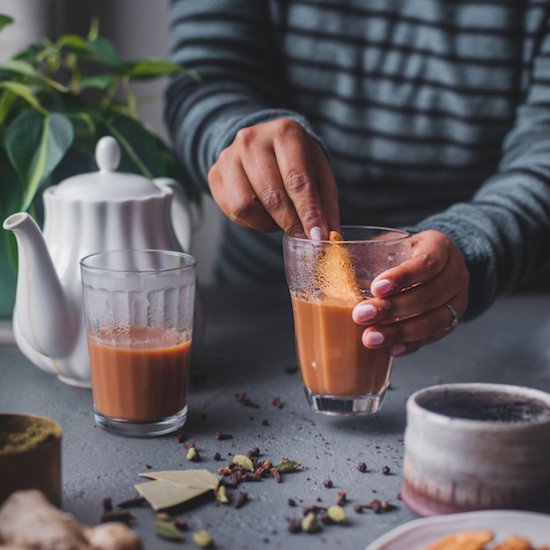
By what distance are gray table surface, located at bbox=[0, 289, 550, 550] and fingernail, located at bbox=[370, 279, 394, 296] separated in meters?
0.17

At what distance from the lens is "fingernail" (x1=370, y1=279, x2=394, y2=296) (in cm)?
98

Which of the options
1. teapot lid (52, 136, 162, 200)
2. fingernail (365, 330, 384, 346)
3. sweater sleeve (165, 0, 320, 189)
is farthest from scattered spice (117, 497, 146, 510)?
sweater sleeve (165, 0, 320, 189)

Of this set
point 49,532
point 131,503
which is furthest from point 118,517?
point 49,532

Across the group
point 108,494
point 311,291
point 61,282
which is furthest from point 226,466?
point 61,282

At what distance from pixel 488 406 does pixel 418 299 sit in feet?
0.90

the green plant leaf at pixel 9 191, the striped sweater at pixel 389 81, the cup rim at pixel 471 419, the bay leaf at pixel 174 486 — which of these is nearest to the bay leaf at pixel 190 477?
the bay leaf at pixel 174 486

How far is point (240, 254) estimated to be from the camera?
75.4 inches

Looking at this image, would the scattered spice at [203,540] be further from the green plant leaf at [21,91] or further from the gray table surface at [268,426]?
the green plant leaf at [21,91]

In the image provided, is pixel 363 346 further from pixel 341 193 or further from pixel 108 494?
pixel 341 193

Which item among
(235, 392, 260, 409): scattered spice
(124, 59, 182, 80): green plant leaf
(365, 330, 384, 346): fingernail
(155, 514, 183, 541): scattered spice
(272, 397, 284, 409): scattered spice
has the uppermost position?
(124, 59, 182, 80): green plant leaf

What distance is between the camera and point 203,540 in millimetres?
711

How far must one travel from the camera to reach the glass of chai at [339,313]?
3.23 ft

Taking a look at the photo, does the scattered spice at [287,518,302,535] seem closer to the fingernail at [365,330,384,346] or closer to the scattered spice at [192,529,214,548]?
the scattered spice at [192,529,214,548]

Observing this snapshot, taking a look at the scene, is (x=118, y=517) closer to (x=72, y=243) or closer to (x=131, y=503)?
(x=131, y=503)
